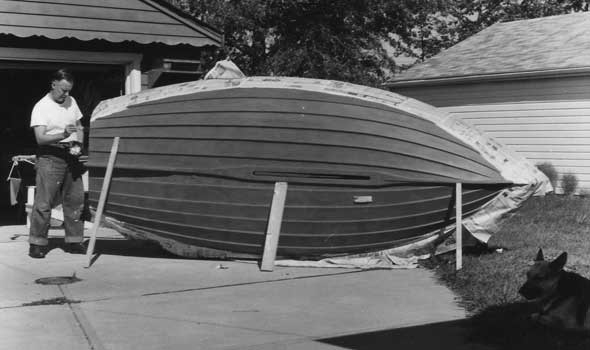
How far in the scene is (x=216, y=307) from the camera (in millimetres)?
5652

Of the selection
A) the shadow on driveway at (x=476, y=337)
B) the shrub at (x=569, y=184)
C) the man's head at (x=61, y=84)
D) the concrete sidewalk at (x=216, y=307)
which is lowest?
the shrub at (x=569, y=184)

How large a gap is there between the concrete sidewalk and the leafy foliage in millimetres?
16120

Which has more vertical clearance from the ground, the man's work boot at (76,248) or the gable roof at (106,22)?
the gable roof at (106,22)

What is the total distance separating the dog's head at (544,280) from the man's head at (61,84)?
176 inches

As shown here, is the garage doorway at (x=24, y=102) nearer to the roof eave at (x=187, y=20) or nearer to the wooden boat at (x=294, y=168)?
the roof eave at (x=187, y=20)

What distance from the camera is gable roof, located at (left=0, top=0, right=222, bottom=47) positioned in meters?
9.52

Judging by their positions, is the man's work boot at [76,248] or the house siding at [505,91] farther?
the house siding at [505,91]

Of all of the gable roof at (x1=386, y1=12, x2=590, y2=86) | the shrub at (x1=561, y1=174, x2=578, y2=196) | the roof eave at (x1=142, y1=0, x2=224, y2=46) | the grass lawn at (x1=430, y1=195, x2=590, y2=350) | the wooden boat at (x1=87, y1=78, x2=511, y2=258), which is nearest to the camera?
the grass lawn at (x1=430, y1=195, x2=590, y2=350)

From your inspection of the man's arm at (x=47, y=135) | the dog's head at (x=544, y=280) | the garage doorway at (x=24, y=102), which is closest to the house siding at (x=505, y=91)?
the garage doorway at (x=24, y=102)

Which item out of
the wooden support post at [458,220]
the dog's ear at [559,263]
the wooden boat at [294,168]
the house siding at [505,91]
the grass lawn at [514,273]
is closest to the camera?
the grass lawn at [514,273]

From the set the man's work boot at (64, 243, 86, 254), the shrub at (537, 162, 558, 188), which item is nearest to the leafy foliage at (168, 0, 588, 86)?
the shrub at (537, 162, 558, 188)

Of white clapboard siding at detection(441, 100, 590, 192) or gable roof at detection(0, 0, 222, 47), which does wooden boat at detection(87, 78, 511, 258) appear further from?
white clapboard siding at detection(441, 100, 590, 192)

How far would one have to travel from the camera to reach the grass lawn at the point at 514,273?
470 centimetres

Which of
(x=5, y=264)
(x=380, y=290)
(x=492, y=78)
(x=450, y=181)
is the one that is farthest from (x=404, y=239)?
(x=492, y=78)
